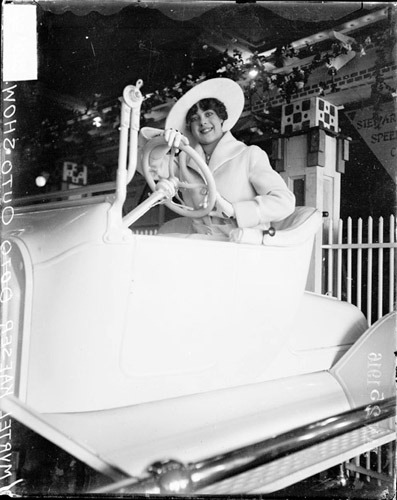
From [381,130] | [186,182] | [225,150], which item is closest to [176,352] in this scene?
[186,182]

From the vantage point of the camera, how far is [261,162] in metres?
1.24

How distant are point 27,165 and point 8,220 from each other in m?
0.19

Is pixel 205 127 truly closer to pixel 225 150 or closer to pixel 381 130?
pixel 225 150

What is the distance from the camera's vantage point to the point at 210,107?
4.11 ft

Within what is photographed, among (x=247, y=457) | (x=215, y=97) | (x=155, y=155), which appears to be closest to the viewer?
(x=247, y=457)

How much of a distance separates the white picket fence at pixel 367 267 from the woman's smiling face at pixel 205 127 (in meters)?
0.41

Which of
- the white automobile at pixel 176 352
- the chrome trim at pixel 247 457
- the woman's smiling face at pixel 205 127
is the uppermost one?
the woman's smiling face at pixel 205 127

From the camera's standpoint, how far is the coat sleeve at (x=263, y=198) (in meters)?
1.19

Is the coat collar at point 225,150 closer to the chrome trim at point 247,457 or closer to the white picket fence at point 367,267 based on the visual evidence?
the white picket fence at point 367,267

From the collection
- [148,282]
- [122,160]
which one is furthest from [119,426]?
[122,160]

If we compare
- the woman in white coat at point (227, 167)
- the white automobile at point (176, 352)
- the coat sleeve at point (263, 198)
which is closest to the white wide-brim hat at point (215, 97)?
the woman in white coat at point (227, 167)

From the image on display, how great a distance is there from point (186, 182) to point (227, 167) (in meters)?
0.14

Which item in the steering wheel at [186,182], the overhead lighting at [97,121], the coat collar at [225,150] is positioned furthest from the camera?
the overhead lighting at [97,121]

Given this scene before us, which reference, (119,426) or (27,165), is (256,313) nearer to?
(119,426)
